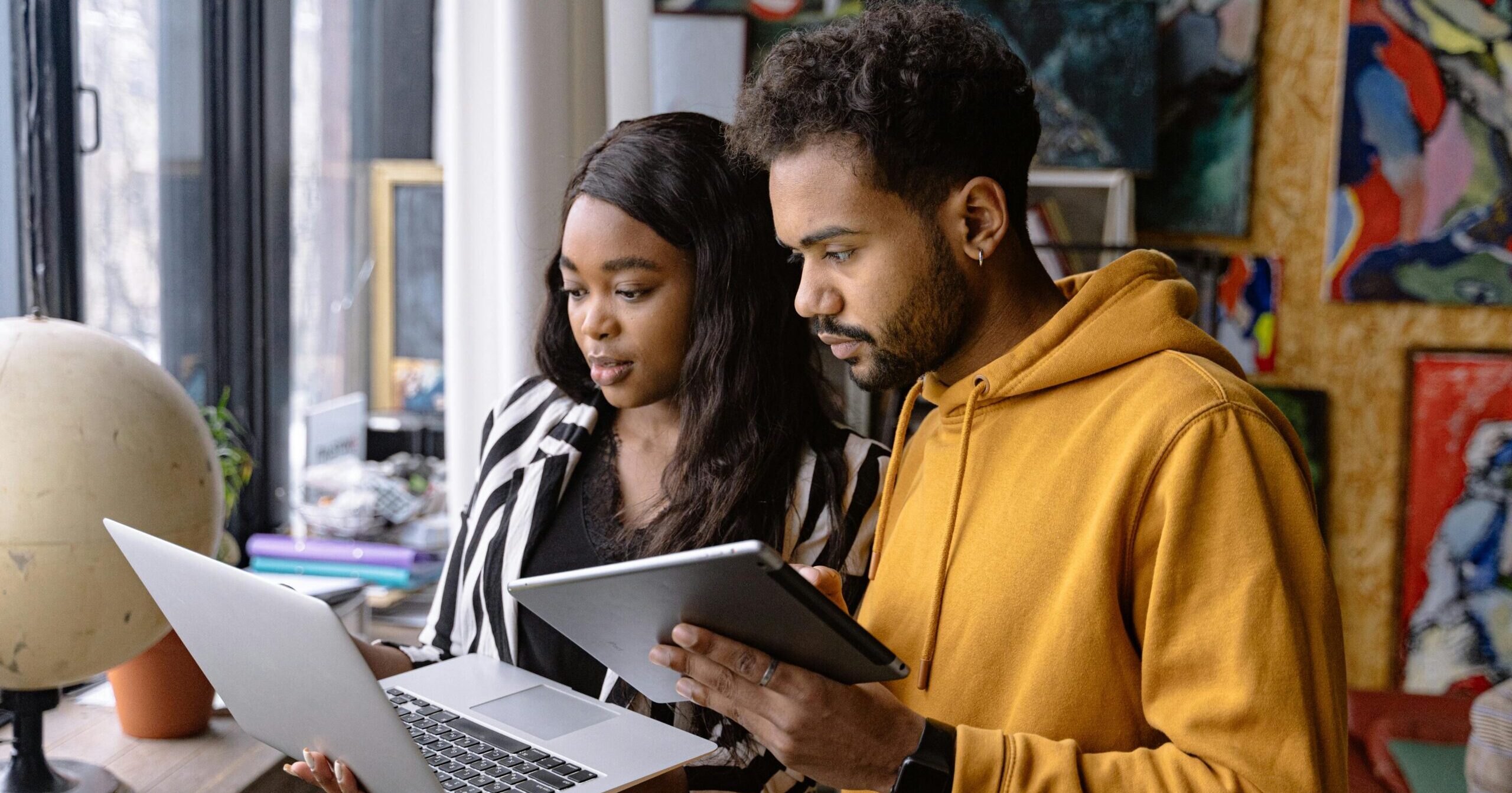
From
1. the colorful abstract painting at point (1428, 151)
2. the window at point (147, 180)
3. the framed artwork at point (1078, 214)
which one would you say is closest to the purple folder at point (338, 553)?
the window at point (147, 180)

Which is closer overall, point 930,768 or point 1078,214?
point 930,768

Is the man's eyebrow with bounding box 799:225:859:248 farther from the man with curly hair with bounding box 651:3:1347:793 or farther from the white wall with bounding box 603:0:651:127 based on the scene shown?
the white wall with bounding box 603:0:651:127

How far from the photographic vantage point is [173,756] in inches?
49.3

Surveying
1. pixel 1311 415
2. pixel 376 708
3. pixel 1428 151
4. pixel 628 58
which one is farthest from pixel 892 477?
pixel 1428 151

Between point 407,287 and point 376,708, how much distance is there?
6.60 feet

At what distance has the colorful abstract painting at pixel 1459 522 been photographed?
2.86 metres

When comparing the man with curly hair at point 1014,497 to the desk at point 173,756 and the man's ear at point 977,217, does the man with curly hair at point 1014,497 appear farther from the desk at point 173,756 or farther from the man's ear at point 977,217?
the desk at point 173,756

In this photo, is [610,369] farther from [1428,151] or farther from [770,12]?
[1428,151]

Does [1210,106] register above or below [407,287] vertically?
above

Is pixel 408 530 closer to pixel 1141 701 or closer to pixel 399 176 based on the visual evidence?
pixel 399 176

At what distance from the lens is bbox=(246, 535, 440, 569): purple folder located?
192cm

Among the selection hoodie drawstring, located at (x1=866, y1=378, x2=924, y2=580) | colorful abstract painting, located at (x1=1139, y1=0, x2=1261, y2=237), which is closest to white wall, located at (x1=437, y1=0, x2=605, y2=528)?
hoodie drawstring, located at (x1=866, y1=378, x2=924, y2=580)

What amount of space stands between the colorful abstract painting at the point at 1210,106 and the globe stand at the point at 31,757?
2514mm

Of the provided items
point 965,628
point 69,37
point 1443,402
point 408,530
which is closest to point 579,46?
point 69,37
